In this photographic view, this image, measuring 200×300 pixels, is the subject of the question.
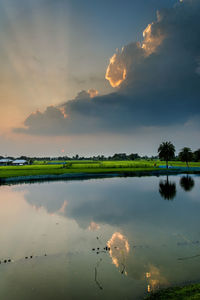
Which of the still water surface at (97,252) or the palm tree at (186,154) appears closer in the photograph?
the still water surface at (97,252)

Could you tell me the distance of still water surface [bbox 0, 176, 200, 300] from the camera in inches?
355

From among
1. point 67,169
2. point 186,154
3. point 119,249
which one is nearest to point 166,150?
point 186,154

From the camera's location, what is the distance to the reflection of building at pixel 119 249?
436 inches

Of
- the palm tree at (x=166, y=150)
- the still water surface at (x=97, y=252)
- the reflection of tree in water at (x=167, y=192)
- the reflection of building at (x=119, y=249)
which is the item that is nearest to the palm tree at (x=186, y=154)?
the palm tree at (x=166, y=150)

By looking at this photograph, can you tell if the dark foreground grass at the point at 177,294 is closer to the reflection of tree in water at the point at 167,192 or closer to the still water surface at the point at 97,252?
the still water surface at the point at 97,252

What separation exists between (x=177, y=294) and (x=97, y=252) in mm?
6585

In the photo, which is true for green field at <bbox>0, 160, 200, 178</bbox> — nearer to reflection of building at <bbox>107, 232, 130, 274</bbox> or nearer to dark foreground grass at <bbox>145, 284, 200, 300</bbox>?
reflection of building at <bbox>107, 232, 130, 274</bbox>

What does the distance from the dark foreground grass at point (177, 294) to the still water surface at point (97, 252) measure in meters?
0.84

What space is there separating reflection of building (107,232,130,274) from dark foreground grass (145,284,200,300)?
8.85 ft

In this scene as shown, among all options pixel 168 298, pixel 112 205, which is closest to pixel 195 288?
pixel 168 298

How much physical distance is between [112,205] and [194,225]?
1237cm

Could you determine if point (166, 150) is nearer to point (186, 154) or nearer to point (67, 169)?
point (186, 154)

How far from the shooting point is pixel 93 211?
23.9m

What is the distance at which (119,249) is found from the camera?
1313 cm
